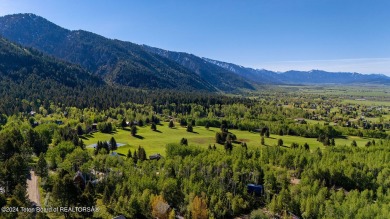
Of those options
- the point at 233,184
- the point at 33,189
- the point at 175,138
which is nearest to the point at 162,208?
the point at 233,184

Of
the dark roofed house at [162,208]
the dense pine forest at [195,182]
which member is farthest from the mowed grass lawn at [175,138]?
the dark roofed house at [162,208]

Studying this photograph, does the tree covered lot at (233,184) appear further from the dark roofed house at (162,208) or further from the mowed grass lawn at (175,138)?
the mowed grass lawn at (175,138)

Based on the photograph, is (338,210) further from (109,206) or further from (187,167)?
(109,206)

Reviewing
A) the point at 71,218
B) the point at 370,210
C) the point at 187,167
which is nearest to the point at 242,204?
the point at 187,167

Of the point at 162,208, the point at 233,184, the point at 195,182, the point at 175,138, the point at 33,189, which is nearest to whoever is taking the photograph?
the point at 162,208

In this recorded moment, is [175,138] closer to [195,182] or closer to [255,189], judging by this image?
[255,189]

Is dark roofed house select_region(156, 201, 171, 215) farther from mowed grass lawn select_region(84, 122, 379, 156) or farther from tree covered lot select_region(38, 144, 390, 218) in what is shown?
mowed grass lawn select_region(84, 122, 379, 156)
